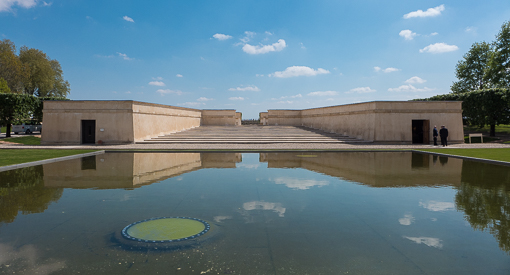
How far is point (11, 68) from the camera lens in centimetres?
4422

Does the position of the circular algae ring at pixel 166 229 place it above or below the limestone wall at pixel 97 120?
below

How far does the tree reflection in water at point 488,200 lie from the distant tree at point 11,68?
55453 millimetres

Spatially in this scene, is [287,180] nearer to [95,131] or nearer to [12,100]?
[95,131]

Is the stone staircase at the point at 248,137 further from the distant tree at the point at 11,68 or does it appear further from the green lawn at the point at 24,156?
the distant tree at the point at 11,68

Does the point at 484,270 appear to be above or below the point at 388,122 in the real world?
below

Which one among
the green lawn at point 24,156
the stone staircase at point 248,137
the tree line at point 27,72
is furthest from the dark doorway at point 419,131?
the tree line at point 27,72

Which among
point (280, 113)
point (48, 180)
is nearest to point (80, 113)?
point (48, 180)

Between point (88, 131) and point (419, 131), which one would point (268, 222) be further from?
point (419, 131)

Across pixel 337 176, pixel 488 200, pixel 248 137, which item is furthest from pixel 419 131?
pixel 488 200

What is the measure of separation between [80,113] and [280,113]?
20.9 metres

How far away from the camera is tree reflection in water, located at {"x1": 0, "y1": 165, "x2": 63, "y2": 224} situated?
5.63 meters

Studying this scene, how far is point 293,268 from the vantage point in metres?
3.34

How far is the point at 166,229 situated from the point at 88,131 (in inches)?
927

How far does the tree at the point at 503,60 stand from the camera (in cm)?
3850
